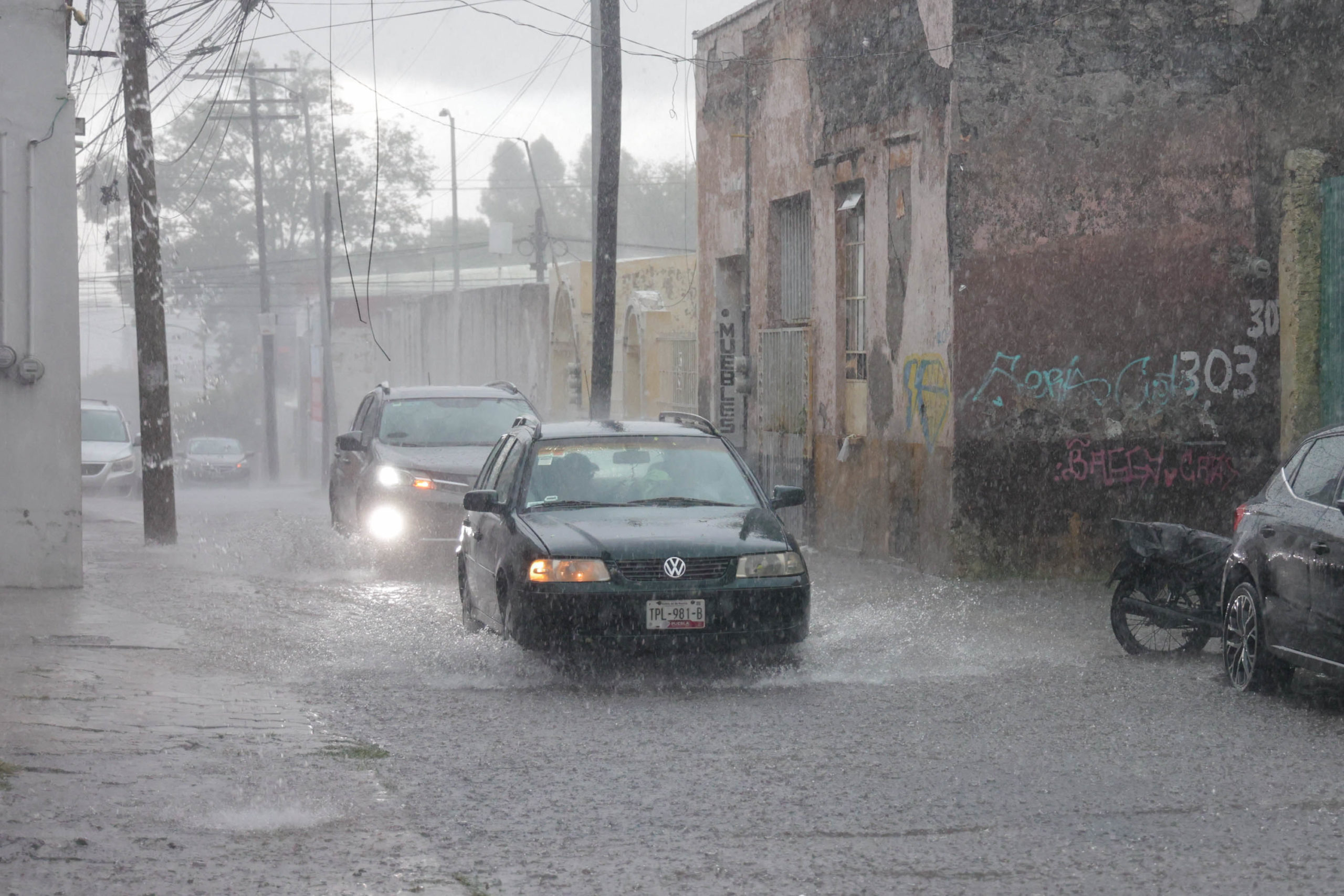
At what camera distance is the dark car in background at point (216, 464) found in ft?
160

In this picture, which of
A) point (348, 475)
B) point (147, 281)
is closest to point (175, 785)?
point (348, 475)

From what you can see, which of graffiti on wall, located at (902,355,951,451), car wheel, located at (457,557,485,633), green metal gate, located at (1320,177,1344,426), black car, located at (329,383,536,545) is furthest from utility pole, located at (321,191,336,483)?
car wheel, located at (457,557,485,633)

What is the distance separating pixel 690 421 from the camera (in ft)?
38.1

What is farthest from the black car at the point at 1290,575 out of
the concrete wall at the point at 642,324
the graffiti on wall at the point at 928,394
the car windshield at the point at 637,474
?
the concrete wall at the point at 642,324

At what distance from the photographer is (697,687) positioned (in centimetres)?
937

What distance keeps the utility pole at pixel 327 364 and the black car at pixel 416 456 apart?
26.8 m

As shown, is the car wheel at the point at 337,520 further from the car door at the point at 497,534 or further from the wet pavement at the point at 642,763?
the car door at the point at 497,534

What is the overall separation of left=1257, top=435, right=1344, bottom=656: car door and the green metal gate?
217 inches

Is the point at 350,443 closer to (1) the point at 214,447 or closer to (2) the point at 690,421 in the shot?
(2) the point at 690,421

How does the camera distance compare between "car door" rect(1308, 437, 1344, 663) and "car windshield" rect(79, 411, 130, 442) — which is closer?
"car door" rect(1308, 437, 1344, 663)

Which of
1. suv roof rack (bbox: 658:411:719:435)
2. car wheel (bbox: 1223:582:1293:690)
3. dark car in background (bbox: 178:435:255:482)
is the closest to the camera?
car wheel (bbox: 1223:582:1293:690)

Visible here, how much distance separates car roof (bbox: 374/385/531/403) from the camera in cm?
1784

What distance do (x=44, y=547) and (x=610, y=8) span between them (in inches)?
340

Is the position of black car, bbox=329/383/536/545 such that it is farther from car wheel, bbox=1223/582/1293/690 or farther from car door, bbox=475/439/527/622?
car wheel, bbox=1223/582/1293/690
